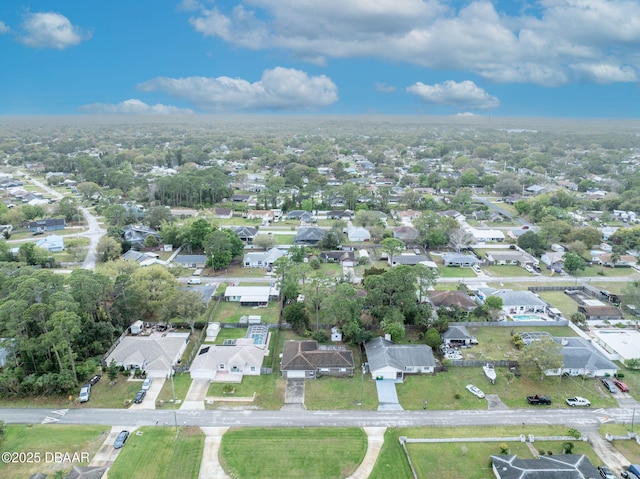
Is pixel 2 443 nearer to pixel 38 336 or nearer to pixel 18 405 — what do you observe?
pixel 18 405

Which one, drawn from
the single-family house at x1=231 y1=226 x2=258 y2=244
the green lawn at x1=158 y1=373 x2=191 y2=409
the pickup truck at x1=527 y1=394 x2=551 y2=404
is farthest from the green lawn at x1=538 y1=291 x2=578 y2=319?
the single-family house at x1=231 y1=226 x2=258 y2=244

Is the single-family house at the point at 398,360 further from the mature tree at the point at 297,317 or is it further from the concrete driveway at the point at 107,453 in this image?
the concrete driveway at the point at 107,453

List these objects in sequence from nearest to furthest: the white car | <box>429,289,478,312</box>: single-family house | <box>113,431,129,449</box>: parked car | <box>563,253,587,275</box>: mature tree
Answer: <box>113,431,129,449</box>: parked car → the white car → <box>429,289,478,312</box>: single-family house → <box>563,253,587,275</box>: mature tree

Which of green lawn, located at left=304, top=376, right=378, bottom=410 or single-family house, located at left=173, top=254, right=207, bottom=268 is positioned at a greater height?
single-family house, located at left=173, top=254, right=207, bottom=268

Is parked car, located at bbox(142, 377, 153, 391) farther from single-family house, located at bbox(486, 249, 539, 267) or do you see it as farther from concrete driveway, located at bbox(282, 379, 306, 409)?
single-family house, located at bbox(486, 249, 539, 267)

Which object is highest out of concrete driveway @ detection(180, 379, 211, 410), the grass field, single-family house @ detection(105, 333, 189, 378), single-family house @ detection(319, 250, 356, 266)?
single-family house @ detection(319, 250, 356, 266)

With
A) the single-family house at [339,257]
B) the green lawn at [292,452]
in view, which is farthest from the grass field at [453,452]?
the single-family house at [339,257]

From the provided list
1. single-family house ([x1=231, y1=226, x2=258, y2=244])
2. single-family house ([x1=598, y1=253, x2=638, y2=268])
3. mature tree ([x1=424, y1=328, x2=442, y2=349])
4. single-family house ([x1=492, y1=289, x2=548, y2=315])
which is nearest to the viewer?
mature tree ([x1=424, y1=328, x2=442, y2=349])
